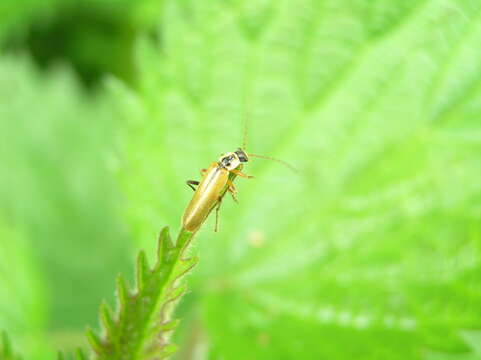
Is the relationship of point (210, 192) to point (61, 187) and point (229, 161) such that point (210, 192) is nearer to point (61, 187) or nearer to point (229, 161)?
point (229, 161)

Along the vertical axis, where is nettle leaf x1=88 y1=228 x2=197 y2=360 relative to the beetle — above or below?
below

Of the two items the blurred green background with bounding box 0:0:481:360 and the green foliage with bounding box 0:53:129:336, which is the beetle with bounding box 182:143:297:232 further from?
the green foliage with bounding box 0:53:129:336

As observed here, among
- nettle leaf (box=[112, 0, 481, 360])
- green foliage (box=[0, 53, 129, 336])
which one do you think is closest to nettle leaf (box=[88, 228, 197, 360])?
nettle leaf (box=[112, 0, 481, 360])

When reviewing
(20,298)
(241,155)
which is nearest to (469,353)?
(241,155)

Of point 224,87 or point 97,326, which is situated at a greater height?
point 224,87

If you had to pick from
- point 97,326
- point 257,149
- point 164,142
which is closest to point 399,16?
point 257,149

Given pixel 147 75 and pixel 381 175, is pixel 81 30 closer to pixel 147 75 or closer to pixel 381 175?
pixel 147 75

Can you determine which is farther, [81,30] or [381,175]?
[81,30]

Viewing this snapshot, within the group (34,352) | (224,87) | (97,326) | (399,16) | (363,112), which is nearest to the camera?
(399,16)
